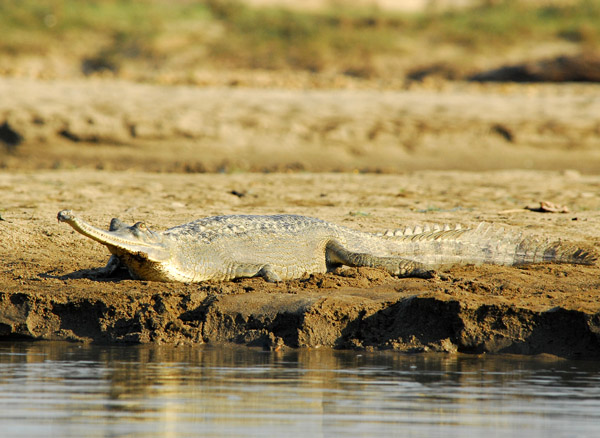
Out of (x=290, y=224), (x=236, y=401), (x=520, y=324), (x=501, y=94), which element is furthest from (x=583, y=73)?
(x=236, y=401)

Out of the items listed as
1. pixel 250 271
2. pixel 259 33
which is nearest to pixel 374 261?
pixel 250 271

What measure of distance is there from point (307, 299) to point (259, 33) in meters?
15.2

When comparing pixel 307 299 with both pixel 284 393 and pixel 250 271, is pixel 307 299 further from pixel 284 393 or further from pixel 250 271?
pixel 284 393

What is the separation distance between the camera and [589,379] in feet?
15.8

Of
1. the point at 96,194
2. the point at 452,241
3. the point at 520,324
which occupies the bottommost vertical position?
the point at 520,324

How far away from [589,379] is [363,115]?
9.44 m

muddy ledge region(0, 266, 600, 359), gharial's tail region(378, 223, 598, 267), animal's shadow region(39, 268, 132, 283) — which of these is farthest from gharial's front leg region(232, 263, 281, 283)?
gharial's tail region(378, 223, 598, 267)

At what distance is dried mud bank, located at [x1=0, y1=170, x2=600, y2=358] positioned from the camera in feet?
18.4

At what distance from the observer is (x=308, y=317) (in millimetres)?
5824

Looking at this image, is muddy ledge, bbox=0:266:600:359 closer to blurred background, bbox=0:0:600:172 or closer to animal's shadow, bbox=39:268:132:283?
animal's shadow, bbox=39:268:132:283

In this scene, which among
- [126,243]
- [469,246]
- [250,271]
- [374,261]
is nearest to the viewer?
[126,243]

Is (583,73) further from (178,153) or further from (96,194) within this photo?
(96,194)

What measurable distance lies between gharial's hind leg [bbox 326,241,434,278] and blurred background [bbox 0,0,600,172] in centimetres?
490

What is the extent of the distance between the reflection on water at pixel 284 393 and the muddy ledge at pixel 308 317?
0.17 metres
